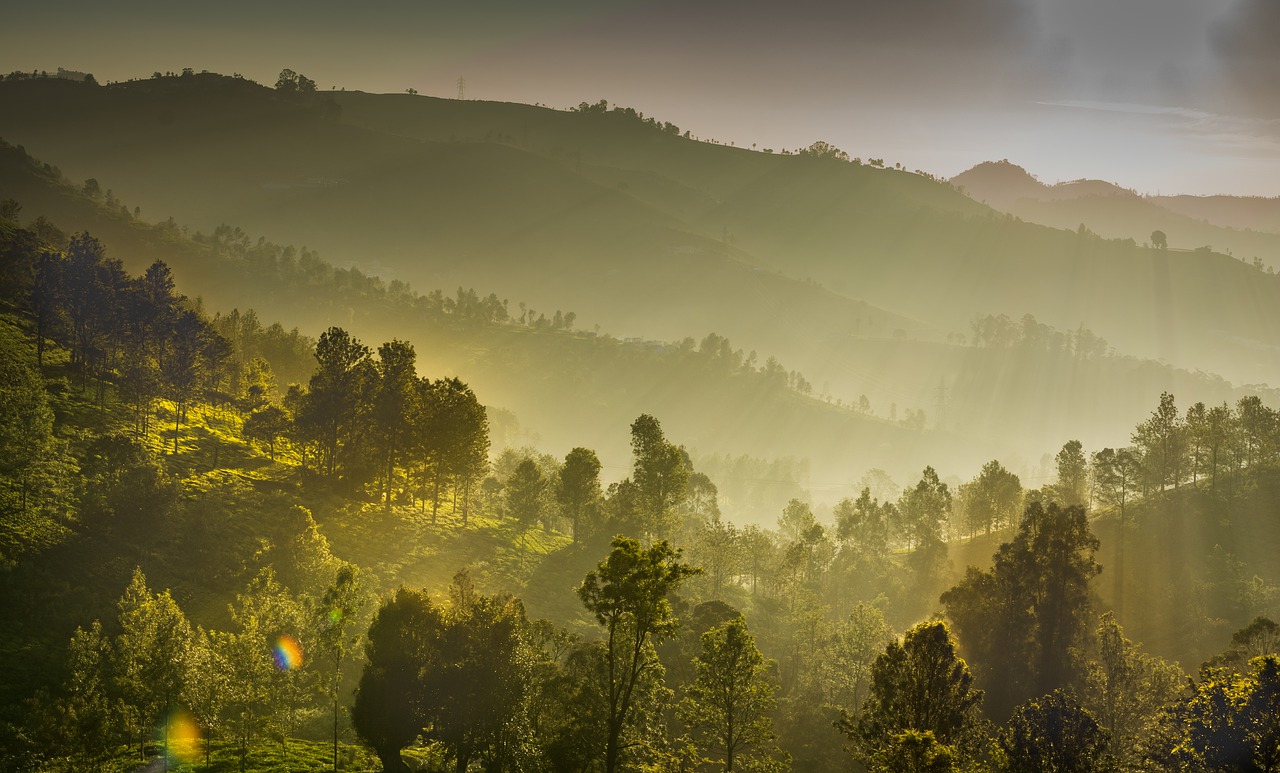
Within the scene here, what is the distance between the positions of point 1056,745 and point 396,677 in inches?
1603

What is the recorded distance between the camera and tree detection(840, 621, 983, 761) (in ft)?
139

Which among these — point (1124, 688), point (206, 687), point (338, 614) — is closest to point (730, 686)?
point (338, 614)

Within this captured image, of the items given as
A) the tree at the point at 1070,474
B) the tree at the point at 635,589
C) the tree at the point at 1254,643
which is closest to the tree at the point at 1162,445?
the tree at the point at 1070,474

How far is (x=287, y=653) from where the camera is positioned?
173 feet

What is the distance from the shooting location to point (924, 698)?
42.6m

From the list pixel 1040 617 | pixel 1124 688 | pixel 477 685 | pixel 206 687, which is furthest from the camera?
pixel 1040 617

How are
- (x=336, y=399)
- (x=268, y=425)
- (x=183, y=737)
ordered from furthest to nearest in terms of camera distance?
(x=268, y=425)
(x=336, y=399)
(x=183, y=737)

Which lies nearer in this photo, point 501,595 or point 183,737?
point 183,737

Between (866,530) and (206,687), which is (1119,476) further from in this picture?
(206,687)

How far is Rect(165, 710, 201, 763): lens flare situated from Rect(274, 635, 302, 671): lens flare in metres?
6.16

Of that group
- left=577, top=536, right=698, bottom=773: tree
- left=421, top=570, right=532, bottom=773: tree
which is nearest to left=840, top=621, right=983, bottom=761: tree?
left=577, top=536, right=698, bottom=773: tree

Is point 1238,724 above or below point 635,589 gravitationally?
below

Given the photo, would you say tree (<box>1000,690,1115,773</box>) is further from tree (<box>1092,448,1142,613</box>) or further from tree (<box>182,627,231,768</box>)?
tree (<box>1092,448,1142,613</box>)

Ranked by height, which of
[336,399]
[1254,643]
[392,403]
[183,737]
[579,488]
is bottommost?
[183,737]
